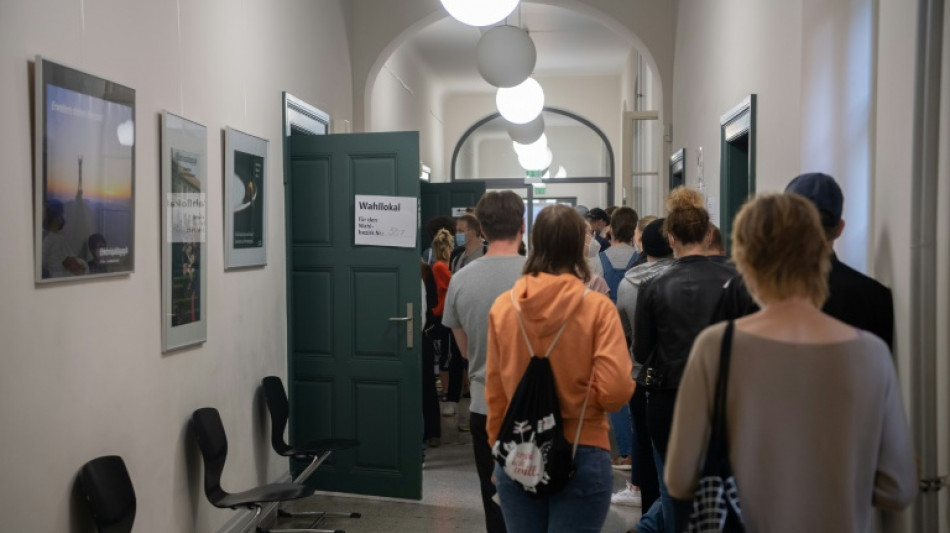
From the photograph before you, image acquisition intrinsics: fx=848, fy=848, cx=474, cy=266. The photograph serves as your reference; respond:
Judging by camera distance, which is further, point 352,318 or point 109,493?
point 352,318

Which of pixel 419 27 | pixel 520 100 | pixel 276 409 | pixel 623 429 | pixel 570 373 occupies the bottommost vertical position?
pixel 623 429

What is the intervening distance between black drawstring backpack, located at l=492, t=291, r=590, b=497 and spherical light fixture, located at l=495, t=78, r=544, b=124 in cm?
623

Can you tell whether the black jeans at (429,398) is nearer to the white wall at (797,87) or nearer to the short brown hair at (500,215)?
the white wall at (797,87)

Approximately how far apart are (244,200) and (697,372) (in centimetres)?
322

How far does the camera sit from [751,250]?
1.63 meters

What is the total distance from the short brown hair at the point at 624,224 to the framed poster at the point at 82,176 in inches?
126

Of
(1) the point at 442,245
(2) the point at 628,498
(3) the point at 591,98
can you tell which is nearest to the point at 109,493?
(2) the point at 628,498

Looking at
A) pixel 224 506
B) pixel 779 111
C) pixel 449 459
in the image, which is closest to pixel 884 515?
pixel 779 111

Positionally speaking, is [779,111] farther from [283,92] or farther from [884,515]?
[283,92]

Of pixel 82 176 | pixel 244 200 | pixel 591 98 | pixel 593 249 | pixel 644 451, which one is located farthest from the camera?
pixel 591 98

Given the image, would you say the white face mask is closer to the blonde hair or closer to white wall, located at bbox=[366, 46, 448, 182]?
the blonde hair

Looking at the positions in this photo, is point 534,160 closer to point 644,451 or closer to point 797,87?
point 644,451

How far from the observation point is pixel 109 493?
2809 millimetres

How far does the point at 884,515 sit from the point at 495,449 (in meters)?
1.15
